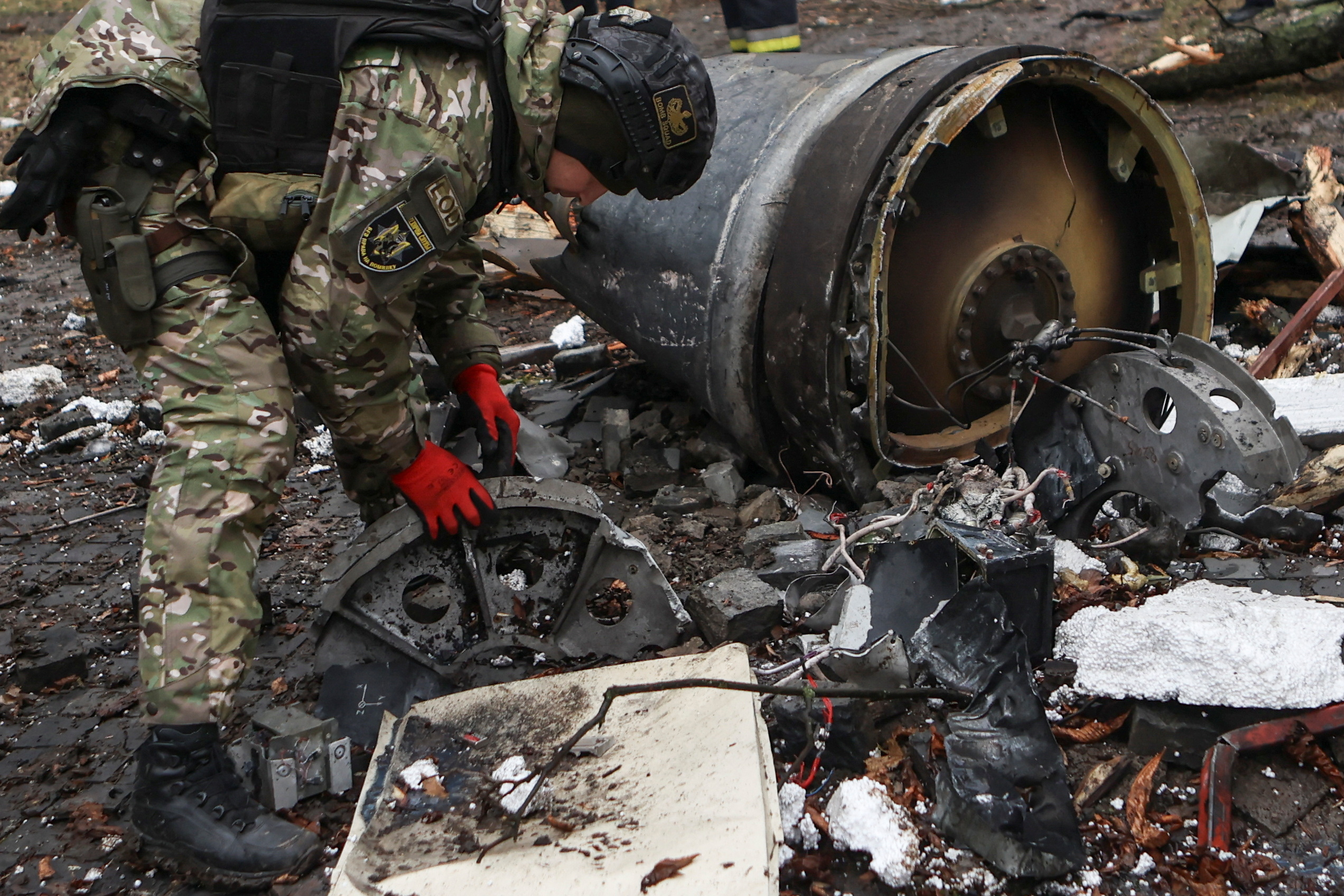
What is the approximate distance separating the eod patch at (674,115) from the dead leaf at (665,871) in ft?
4.85

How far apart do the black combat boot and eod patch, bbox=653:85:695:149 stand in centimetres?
158

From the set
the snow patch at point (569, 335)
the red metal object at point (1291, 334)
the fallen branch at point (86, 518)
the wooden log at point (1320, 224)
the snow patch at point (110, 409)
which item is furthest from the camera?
the snow patch at point (569, 335)

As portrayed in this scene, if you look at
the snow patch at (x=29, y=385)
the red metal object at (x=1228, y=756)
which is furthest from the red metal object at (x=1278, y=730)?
the snow patch at (x=29, y=385)

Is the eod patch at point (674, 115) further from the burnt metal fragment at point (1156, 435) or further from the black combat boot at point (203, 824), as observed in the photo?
the black combat boot at point (203, 824)

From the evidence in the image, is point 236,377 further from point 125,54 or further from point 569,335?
point 569,335

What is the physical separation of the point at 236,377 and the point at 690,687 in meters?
1.17

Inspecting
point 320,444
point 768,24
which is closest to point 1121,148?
point 768,24

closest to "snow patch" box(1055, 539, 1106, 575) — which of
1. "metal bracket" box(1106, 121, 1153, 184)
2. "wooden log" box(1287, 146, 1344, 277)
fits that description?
"metal bracket" box(1106, 121, 1153, 184)

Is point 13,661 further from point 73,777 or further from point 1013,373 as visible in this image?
point 1013,373

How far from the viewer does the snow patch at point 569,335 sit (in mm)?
5004

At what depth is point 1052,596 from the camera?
255 centimetres

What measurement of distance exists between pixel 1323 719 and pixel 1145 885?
58 centimetres

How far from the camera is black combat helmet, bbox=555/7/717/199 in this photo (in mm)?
2230

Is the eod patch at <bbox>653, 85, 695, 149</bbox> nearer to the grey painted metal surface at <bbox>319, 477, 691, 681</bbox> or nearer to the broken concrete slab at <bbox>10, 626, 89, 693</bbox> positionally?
the grey painted metal surface at <bbox>319, 477, 691, 681</bbox>
